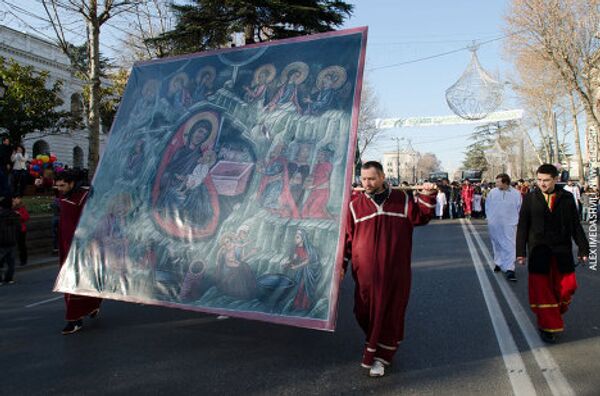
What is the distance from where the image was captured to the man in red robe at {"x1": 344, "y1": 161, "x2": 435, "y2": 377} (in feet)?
13.5

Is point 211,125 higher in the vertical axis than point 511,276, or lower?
higher

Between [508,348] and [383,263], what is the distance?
174 cm

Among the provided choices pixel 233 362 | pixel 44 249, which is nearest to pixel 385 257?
pixel 233 362

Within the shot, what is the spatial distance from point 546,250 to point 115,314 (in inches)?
212

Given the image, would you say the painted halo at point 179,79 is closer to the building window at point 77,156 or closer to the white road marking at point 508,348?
the white road marking at point 508,348

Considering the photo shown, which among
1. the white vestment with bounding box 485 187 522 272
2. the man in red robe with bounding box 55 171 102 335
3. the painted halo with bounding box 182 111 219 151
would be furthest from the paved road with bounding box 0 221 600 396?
the painted halo with bounding box 182 111 219 151

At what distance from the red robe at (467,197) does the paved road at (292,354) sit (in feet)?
60.7

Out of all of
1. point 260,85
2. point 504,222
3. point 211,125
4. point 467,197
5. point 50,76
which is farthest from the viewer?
point 50,76

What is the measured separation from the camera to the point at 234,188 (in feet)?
15.8

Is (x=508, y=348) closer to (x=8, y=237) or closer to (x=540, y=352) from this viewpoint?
(x=540, y=352)

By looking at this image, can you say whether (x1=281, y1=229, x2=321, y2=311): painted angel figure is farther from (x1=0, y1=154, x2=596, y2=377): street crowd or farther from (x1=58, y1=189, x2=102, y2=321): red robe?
(x1=58, y1=189, x2=102, y2=321): red robe

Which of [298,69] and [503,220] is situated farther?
[503,220]

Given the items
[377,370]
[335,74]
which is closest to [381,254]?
[377,370]

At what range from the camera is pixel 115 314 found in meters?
6.45
